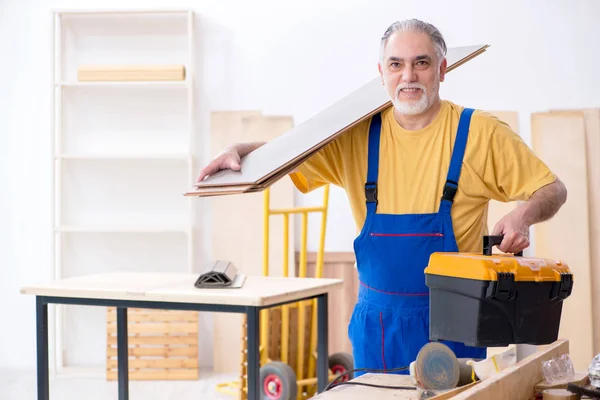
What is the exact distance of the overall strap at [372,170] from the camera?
2.23 m

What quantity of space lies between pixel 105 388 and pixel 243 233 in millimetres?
1291

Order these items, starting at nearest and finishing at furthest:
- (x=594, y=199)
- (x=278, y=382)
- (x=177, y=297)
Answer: (x=177, y=297) → (x=278, y=382) → (x=594, y=199)

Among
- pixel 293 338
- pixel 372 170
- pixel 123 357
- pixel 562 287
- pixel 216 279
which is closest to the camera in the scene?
pixel 562 287

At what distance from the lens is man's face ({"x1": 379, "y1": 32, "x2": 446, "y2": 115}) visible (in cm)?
215

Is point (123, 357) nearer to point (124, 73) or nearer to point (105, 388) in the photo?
point (105, 388)

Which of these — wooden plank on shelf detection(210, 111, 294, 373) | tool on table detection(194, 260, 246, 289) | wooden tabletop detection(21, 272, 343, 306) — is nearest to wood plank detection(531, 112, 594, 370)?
wooden plank on shelf detection(210, 111, 294, 373)

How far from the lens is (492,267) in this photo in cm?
159

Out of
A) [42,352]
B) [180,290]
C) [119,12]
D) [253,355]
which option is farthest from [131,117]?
[253,355]

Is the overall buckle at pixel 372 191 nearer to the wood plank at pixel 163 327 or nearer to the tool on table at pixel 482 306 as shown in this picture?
the tool on table at pixel 482 306

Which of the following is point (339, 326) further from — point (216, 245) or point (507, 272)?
point (507, 272)

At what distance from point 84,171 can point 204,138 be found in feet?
2.82

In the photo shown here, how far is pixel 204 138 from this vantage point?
544 centimetres

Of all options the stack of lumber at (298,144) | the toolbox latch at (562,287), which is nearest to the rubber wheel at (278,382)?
the stack of lumber at (298,144)

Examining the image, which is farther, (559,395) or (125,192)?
(125,192)
